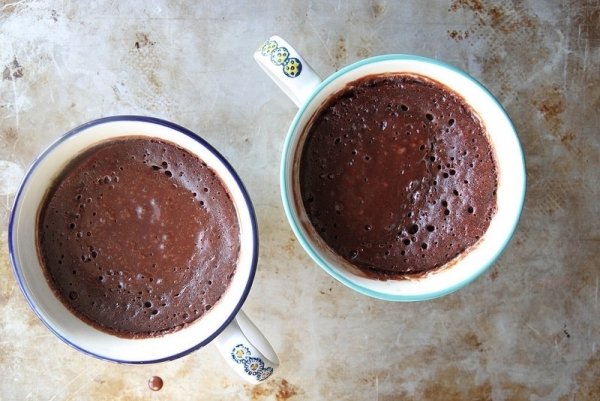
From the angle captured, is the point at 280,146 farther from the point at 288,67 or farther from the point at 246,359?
the point at 246,359

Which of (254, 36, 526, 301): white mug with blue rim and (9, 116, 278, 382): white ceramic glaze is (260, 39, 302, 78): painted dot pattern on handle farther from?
(9, 116, 278, 382): white ceramic glaze

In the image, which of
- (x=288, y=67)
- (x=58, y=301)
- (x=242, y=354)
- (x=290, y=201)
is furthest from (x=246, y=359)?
(x=288, y=67)

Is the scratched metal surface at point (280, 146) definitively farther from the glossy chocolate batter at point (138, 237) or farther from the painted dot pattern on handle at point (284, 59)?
the painted dot pattern on handle at point (284, 59)

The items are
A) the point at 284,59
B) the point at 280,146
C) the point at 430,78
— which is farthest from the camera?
the point at 280,146

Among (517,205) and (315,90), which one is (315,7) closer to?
(315,90)

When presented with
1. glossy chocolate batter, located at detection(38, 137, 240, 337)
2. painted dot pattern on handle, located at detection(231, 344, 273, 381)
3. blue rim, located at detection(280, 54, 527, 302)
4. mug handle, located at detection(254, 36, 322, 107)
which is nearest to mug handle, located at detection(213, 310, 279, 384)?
painted dot pattern on handle, located at detection(231, 344, 273, 381)

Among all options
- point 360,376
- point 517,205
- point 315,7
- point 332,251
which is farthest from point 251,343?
point 315,7
